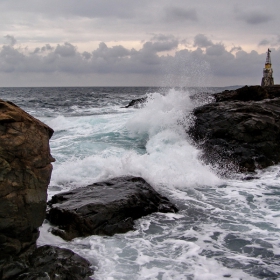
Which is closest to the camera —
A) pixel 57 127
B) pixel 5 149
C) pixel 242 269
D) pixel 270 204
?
pixel 5 149

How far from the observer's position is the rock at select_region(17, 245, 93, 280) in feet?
11.8

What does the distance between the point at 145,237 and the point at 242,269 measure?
143cm

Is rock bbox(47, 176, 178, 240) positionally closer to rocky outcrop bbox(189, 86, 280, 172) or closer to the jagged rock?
the jagged rock

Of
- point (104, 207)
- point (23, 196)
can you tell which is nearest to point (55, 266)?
point (23, 196)

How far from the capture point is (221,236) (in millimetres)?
5031

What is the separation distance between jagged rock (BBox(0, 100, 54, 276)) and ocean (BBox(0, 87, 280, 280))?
84 centimetres

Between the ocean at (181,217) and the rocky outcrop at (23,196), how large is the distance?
0.64 meters

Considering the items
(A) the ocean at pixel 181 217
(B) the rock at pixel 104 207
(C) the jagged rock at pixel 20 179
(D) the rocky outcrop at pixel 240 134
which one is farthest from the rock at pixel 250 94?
(C) the jagged rock at pixel 20 179

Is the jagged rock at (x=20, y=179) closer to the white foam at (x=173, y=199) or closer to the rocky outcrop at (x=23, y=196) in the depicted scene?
the rocky outcrop at (x=23, y=196)

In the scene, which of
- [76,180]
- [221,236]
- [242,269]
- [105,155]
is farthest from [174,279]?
[105,155]

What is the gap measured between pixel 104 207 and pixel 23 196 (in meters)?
1.59

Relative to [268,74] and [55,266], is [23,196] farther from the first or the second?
[268,74]

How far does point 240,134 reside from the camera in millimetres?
9461

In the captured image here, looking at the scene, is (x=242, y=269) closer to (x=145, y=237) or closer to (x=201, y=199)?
(x=145, y=237)
